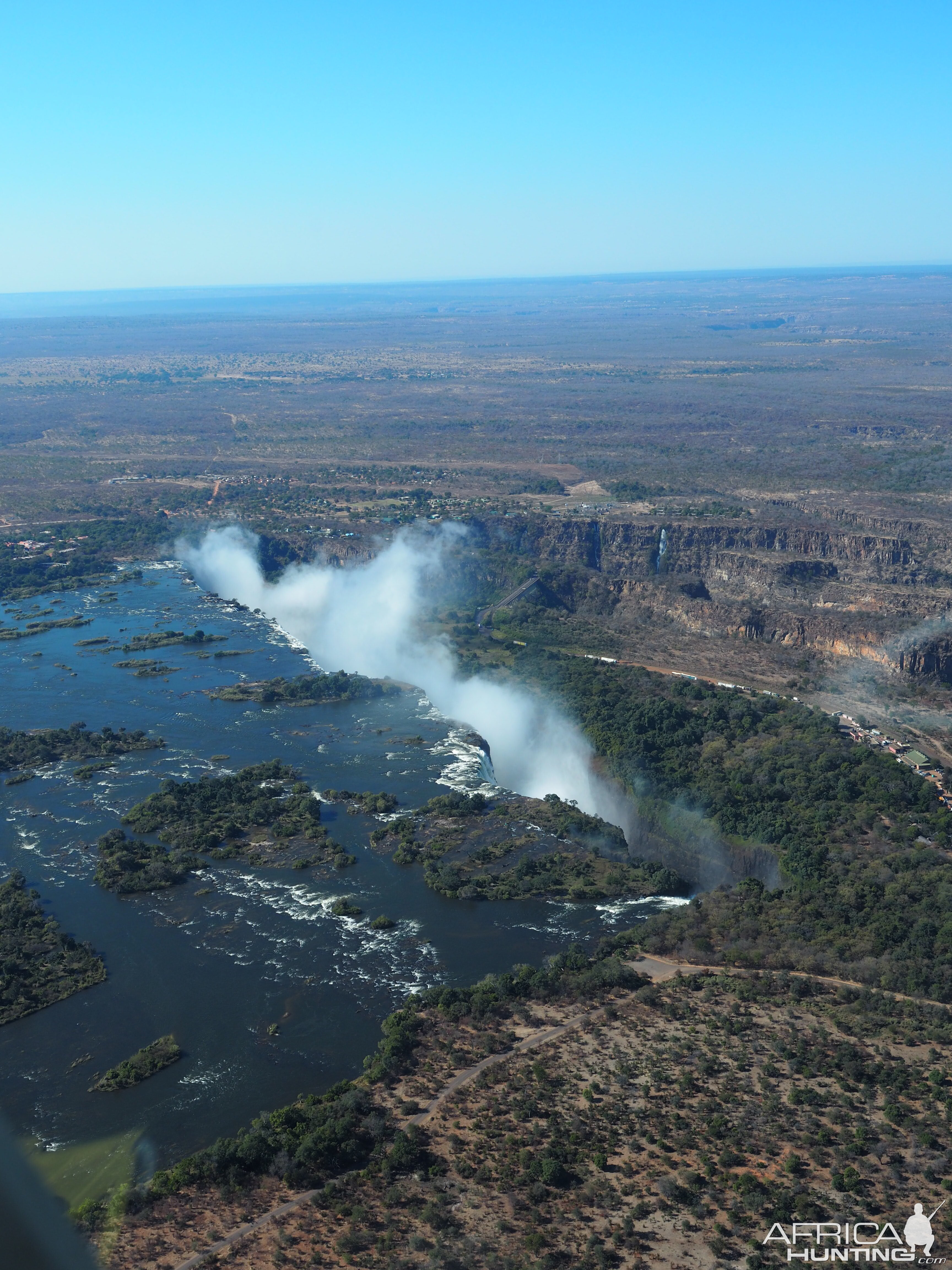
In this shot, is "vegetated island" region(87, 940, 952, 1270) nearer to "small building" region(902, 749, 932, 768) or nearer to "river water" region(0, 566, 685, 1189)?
"river water" region(0, 566, 685, 1189)

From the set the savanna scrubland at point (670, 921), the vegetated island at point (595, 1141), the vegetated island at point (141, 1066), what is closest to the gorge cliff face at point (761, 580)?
the savanna scrubland at point (670, 921)

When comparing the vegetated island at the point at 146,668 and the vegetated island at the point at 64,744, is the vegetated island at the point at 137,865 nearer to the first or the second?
the vegetated island at the point at 64,744

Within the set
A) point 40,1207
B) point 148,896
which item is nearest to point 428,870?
point 148,896

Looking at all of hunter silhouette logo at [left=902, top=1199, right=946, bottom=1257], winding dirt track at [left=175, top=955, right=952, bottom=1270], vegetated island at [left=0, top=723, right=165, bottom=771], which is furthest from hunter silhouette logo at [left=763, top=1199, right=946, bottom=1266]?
vegetated island at [left=0, top=723, right=165, bottom=771]

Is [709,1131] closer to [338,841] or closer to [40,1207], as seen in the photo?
[40,1207]

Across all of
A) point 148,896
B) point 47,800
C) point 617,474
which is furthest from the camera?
point 617,474

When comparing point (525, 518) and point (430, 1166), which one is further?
point (525, 518)
